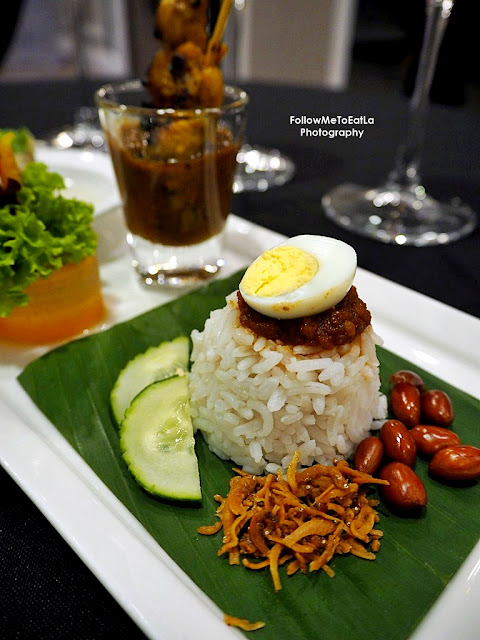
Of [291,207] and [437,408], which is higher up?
[437,408]

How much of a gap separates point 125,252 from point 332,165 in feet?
6.04

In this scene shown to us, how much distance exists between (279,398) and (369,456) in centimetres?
33

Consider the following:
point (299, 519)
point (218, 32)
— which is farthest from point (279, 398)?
point (218, 32)

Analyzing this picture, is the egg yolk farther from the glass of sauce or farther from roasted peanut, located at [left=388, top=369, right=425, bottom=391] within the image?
the glass of sauce

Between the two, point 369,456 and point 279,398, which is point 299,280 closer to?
point 279,398

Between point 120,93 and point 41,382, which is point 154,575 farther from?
point 120,93

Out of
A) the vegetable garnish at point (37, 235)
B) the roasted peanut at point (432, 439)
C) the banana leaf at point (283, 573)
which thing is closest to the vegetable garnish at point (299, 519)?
the banana leaf at point (283, 573)

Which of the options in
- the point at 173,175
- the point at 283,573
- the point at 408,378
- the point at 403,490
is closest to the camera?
the point at 283,573

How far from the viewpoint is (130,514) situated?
63.7 inches

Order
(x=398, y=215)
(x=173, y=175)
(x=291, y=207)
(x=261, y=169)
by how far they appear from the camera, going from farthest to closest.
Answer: (x=261, y=169), (x=291, y=207), (x=398, y=215), (x=173, y=175)

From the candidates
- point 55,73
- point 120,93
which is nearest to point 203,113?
point 120,93

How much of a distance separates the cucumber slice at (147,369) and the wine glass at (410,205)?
5.03ft

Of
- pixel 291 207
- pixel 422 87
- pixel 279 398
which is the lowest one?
pixel 291 207

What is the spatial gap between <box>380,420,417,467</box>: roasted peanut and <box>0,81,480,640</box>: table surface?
0.89 metres
